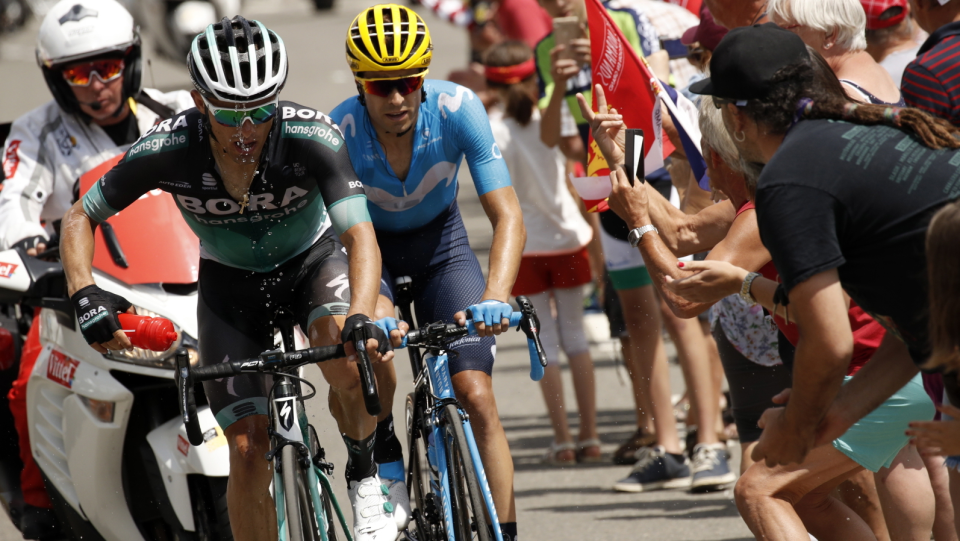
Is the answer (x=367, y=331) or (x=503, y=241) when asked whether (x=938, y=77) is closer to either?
(x=503, y=241)

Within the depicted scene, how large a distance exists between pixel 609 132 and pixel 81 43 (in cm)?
302

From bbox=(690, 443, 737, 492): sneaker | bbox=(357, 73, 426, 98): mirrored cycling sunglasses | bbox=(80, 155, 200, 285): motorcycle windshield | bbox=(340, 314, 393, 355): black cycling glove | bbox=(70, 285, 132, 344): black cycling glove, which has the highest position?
bbox=(357, 73, 426, 98): mirrored cycling sunglasses

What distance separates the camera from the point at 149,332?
12.2 ft

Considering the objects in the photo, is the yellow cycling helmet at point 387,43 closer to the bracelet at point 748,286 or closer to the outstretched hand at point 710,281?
the outstretched hand at point 710,281

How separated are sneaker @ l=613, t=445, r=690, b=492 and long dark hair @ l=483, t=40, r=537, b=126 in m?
2.30

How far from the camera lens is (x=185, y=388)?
3.47 metres

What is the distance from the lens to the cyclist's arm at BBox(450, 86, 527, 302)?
13.5 feet

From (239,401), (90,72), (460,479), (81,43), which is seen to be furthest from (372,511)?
(81,43)

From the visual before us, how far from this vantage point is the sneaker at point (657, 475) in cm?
602

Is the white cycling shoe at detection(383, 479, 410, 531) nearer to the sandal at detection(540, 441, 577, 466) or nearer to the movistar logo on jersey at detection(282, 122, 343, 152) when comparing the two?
the movistar logo on jersey at detection(282, 122, 343, 152)

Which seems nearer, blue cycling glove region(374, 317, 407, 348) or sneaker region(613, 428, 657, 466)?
blue cycling glove region(374, 317, 407, 348)

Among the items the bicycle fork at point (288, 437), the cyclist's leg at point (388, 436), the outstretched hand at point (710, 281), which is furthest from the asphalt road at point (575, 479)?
the outstretched hand at point (710, 281)

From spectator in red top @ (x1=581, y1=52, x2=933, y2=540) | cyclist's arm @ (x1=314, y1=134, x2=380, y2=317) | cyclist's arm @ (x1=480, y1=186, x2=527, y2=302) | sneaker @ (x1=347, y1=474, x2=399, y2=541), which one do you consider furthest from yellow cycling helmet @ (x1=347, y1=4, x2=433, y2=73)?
sneaker @ (x1=347, y1=474, x2=399, y2=541)

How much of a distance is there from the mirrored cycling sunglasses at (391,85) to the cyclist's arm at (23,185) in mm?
2036
